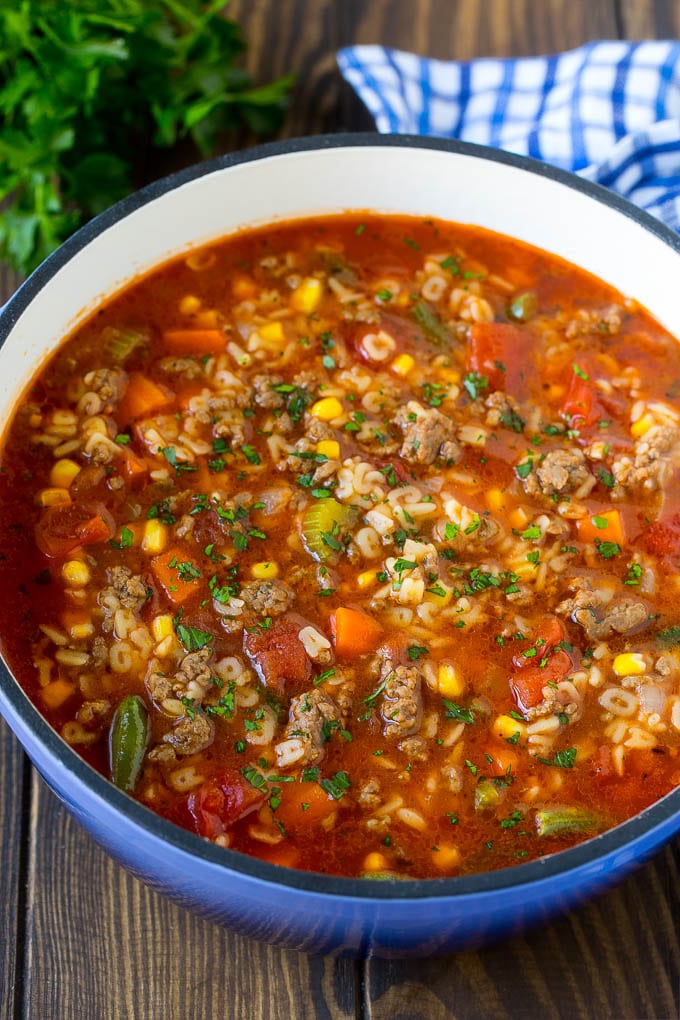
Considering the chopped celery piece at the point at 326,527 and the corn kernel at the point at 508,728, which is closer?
the corn kernel at the point at 508,728

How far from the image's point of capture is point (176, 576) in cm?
503

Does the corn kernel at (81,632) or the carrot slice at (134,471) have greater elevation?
the carrot slice at (134,471)

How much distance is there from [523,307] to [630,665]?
6.19ft

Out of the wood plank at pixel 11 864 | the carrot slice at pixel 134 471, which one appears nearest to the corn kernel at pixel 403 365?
the carrot slice at pixel 134 471

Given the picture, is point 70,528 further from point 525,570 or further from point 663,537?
point 663,537

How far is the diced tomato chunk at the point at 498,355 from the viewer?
5676 mm

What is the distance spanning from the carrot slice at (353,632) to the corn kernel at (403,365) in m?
1.25

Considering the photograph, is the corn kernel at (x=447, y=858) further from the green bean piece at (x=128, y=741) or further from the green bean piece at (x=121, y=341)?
the green bean piece at (x=121, y=341)

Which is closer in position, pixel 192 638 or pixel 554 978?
pixel 192 638

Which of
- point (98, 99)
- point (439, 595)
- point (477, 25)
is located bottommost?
point (439, 595)

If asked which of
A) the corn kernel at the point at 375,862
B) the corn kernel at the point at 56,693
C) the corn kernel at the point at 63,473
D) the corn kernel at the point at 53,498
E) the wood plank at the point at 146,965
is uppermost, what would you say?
the corn kernel at the point at 63,473

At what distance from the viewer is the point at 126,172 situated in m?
6.85

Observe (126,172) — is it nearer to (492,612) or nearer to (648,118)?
(648,118)

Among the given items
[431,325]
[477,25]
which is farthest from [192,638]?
[477,25]
